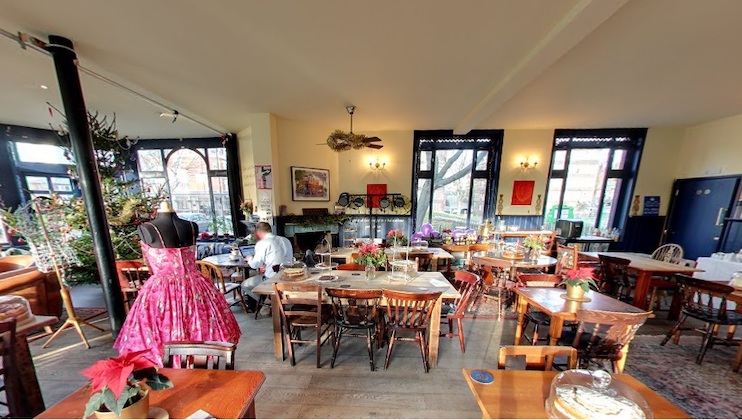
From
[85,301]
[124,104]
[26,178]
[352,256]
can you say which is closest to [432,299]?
[352,256]

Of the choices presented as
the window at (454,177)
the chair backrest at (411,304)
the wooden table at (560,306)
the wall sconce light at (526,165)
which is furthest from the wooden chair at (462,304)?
the wall sconce light at (526,165)

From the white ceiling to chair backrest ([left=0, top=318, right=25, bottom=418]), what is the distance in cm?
234

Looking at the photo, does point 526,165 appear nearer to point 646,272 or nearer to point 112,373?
point 646,272

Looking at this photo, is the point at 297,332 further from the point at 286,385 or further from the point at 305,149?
the point at 305,149

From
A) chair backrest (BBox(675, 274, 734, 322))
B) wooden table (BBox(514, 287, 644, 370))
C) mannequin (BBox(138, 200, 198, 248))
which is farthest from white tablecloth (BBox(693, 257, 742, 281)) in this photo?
mannequin (BBox(138, 200, 198, 248))

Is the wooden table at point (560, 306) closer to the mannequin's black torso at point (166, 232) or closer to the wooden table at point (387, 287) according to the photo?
the wooden table at point (387, 287)

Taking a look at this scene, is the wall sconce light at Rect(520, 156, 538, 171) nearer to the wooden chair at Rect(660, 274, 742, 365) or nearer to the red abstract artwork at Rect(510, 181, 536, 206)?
the red abstract artwork at Rect(510, 181, 536, 206)

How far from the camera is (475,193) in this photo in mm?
5699

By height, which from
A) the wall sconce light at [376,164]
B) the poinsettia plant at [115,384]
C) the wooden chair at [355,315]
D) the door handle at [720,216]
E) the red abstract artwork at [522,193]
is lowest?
the wooden chair at [355,315]

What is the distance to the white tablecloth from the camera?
3.39 meters

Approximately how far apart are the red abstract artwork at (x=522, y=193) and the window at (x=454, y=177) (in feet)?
1.68

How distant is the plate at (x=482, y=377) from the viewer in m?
1.15

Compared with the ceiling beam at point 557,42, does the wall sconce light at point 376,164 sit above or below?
below

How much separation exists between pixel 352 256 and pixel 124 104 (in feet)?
15.1
